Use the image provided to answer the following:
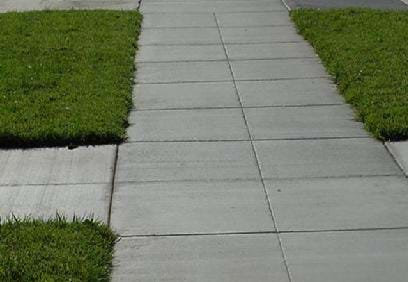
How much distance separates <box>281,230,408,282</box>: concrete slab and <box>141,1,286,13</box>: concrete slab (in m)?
8.38

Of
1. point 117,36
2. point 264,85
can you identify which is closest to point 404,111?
point 264,85

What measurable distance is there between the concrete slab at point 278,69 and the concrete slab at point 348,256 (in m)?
4.01

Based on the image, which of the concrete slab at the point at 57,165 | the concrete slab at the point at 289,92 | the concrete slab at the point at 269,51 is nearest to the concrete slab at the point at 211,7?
the concrete slab at the point at 269,51

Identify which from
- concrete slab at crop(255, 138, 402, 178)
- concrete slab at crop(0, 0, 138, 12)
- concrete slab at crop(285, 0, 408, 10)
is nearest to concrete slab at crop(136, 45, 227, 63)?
concrete slab at crop(0, 0, 138, 12)

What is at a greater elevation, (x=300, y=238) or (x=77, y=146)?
Answer: (x=300, y=238)

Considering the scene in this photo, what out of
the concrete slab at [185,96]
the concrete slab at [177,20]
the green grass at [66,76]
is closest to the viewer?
the green grass at [66,76]

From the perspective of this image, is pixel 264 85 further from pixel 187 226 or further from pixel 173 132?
pixel 187 226

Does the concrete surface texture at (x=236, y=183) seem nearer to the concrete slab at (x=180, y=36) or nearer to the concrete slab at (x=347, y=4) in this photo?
the concrete slab at (x=180, y=36)

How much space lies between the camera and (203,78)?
910 centimetres

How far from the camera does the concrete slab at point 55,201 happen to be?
5.65 metres

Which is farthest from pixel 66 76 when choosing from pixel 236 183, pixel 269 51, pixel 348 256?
pixel 348 256

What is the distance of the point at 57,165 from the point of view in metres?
6.51

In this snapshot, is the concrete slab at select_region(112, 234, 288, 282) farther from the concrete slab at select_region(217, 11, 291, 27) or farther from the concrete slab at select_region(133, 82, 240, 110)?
the concrete slab at select_region(217, 11, 291, 27)

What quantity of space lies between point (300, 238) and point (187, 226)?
2.46ft
